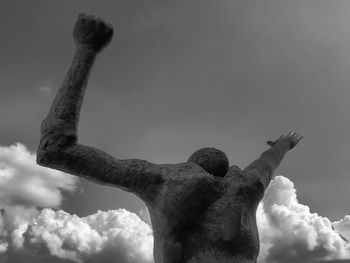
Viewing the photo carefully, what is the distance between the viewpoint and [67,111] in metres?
5.10

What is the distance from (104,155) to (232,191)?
4.84 ft

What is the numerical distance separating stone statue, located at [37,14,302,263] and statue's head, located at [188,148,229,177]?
15 centimetres

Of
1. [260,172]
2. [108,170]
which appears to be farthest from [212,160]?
[108,170]

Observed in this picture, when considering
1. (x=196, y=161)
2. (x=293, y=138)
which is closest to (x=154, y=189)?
(x=196, y=161)

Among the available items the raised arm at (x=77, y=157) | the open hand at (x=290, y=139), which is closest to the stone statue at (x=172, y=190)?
the raised arm at (x=77, y=157)

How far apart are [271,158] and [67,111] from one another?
9.85 feet

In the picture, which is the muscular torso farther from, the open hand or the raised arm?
the open hand

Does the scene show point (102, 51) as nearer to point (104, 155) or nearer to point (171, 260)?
point (104, 155)

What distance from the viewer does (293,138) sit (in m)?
7.66

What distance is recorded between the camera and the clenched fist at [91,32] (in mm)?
5527

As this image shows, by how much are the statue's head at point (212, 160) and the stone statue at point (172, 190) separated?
15cm

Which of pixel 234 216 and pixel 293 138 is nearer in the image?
pixel 234 216

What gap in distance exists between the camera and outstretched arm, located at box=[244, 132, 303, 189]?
5.81 m

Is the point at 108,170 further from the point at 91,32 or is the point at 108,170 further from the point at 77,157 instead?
the point at 91,32
